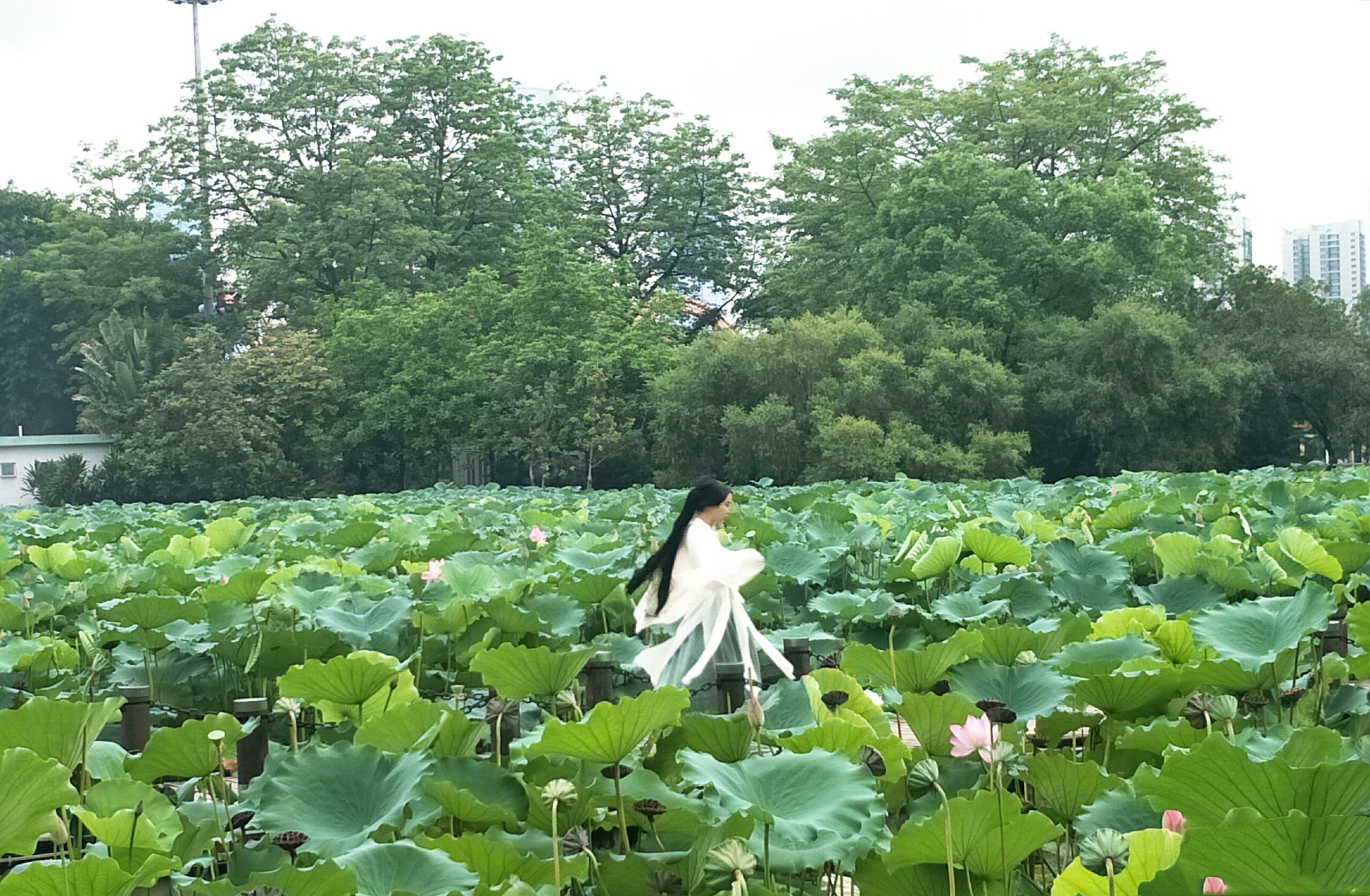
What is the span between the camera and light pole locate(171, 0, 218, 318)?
3115 centimetres

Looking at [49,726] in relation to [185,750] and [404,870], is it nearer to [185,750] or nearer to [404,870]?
[185,750]

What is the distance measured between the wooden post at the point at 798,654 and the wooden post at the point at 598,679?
1.45 feet

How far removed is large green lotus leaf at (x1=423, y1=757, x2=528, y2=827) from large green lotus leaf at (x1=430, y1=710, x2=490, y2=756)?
0.06m

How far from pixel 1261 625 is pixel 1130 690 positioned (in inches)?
14.5

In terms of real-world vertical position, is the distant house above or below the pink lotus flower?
below

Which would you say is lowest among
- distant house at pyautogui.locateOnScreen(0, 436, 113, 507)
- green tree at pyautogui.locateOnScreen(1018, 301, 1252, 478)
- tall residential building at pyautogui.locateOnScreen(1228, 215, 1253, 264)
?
distant house at pyautogui.locateOnScreen(0, 436, 113, 507)

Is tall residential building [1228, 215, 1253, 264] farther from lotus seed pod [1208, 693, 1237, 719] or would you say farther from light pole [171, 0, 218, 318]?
lotus seed pod [1208, 693, 1237, 719]

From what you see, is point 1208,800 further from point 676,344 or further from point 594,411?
point 676,344

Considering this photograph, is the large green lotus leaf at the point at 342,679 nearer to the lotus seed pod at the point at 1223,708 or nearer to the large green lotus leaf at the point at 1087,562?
the lotus seed pod at the point at 1223,708

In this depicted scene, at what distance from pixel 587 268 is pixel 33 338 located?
17.1m

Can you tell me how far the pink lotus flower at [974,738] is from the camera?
1641 mm

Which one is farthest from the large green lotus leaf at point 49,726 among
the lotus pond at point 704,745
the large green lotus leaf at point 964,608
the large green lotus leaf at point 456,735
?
the large green lotus leaf at point 964,608

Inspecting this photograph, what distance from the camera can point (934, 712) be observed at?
5.99 ft

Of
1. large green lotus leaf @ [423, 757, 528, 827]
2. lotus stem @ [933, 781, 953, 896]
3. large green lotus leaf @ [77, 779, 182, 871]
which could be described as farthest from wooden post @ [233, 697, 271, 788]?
lotus stem @ [933, 781, 953, 896]
